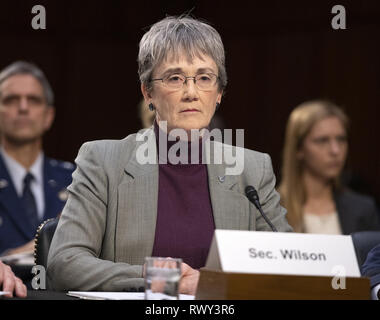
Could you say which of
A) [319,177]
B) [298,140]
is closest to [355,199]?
[319,177]

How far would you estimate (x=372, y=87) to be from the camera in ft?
20.1

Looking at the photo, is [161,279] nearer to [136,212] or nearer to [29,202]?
[136,212]

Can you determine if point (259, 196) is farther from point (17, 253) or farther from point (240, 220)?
point (17, 253)

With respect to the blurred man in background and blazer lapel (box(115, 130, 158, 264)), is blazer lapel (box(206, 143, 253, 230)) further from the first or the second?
the blurred man in background

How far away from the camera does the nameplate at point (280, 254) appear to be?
68.4 inches

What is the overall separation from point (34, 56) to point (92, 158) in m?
3.96

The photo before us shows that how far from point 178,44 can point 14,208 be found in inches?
89.5

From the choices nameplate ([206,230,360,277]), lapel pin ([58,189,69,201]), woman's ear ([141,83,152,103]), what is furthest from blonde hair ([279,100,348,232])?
nameplate ([206,230,360,277])

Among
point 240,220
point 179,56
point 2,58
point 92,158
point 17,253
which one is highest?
point 2,58

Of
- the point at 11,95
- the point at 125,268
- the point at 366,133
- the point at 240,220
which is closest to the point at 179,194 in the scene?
the point at 240,220

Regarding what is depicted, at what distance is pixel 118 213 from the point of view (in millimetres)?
2514

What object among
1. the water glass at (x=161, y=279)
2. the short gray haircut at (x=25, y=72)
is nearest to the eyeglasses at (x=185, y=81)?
the water glass at (x=161, y=279)

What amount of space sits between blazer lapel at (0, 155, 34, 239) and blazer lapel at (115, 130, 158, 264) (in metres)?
2.00

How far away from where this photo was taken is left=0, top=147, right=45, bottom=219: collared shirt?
4.57m
